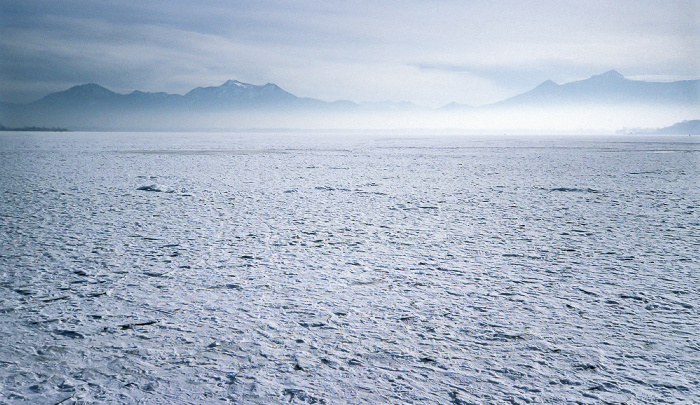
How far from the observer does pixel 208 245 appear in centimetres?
451

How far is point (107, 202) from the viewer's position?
7.25m

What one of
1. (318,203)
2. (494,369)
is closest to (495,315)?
(494,369)

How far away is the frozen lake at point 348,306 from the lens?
6.38ft

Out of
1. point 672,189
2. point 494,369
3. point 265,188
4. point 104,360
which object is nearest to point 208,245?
point 104,360

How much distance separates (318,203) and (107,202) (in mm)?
3353

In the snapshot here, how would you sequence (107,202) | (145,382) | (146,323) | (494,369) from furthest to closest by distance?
(107,202), (146,323), (494,369), (145,382)

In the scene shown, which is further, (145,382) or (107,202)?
(107,202)

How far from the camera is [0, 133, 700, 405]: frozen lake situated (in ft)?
6.38

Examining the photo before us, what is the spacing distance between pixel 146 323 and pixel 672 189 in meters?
10.3

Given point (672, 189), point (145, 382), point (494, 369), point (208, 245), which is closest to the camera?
point (145, 382)

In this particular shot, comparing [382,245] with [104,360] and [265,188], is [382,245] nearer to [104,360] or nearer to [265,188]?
[104,360]

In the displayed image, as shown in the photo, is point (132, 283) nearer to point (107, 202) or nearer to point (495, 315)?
point (495, 315)

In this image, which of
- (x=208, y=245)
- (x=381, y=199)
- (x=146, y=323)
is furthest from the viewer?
(x=381, y=199)

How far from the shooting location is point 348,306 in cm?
288
